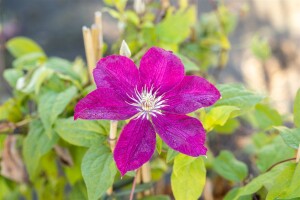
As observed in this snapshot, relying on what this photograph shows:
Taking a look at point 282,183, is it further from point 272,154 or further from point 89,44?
point 89,44

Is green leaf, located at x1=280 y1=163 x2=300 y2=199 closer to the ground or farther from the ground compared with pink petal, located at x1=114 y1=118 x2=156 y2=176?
closer to the ground

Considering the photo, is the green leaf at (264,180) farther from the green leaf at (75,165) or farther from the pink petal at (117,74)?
the green leaf at (75,165)

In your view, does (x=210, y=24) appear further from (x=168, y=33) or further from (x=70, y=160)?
(x=70, y=160)

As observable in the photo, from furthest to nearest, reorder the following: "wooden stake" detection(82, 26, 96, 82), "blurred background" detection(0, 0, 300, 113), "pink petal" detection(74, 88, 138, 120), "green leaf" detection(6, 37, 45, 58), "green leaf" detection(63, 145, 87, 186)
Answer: "blurred background" detection(0, 0, 300, 113)
"green leaf" detection(6, 37, 45, 58)
"green leaf" detection(63, 145, 87, 186)
"wooden stake" detection(82, 26, 96, 82)
"pink petal" detection(74, 88, 138, 120)

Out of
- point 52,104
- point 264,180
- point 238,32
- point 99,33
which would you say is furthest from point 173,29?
point 238,32

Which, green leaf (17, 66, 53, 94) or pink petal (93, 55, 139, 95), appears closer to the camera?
pink petal (93, 55, 139, 95)

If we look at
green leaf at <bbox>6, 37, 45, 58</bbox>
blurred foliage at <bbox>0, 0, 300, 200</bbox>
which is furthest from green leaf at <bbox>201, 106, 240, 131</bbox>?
green leaf at <bbox>6, 37, 45, 58</bbox>

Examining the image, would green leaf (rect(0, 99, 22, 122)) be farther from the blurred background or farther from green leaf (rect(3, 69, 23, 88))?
the blurred background
